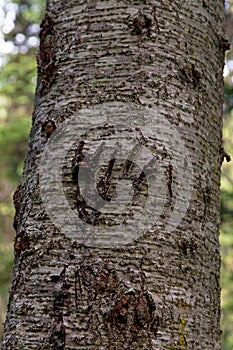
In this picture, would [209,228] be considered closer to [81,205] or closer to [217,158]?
[217,158]

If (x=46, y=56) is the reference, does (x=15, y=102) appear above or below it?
above

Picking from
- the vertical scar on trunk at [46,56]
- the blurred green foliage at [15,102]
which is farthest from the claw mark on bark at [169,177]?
the blurred green foliage at [15,102]

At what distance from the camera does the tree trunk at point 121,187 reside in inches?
49.6

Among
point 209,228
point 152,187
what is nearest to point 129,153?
point 152,187

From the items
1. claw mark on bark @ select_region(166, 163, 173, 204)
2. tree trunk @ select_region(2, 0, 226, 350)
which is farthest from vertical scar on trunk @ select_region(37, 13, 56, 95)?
claw mark on bark @ select_region(166, 163, 173, 204)

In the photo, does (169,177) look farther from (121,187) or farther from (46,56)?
(46,56)

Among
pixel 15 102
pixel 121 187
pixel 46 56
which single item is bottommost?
pixel 121 187

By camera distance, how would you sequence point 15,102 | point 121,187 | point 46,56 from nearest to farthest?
point 121,187
point 46,56
point 15,102

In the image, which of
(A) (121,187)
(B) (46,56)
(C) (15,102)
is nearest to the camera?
(A) (121,187)

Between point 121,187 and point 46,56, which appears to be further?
point 46,56

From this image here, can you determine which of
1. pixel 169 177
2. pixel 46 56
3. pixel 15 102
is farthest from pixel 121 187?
pixel 15 102

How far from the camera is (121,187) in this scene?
133 cm

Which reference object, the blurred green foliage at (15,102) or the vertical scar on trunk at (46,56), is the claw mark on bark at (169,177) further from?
the blurred green foliage at (15,102)

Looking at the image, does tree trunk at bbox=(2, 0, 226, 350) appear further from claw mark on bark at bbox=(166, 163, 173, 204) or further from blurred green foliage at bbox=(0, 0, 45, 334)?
blurred green foliage at bbox=(0, 0, 45, 334)
